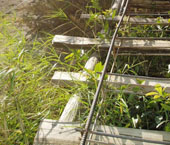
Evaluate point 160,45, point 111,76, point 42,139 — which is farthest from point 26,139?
point 160,45

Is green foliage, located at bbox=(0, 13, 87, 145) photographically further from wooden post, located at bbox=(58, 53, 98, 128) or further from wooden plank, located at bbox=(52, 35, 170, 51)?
wooden plank, located at bbox=(52, 35, 170, 51)

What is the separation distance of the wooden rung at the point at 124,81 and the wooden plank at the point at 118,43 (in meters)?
0.45

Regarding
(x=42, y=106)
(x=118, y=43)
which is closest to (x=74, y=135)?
(x=42, y=106)

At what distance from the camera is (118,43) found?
2.36 meters

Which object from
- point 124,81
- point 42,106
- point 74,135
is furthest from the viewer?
point 42,106

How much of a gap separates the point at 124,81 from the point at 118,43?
1.93ft

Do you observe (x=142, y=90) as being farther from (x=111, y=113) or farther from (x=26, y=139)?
(x=26, y=139)

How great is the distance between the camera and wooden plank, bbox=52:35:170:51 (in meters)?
2.28

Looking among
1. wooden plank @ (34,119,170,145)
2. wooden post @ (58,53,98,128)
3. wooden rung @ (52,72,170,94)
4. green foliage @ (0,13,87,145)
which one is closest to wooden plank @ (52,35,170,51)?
green foliage @ (0,13,87,145)

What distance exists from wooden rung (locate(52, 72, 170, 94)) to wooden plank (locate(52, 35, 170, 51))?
0.45m

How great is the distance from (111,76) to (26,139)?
3.09ft

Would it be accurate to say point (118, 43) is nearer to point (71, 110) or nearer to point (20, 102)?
point (71, 110)

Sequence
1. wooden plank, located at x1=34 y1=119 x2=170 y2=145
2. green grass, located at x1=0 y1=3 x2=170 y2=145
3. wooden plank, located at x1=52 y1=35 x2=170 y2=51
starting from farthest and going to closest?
wooden plank, located at x1=52 y1=35 x2=170 y2=51 → green grass, located at x1=0 y1=3 x2=170 y2=145 → wooden plank, located at x1=34 y1=119 x2=170 y2=145

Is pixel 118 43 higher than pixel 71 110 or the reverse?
higher
